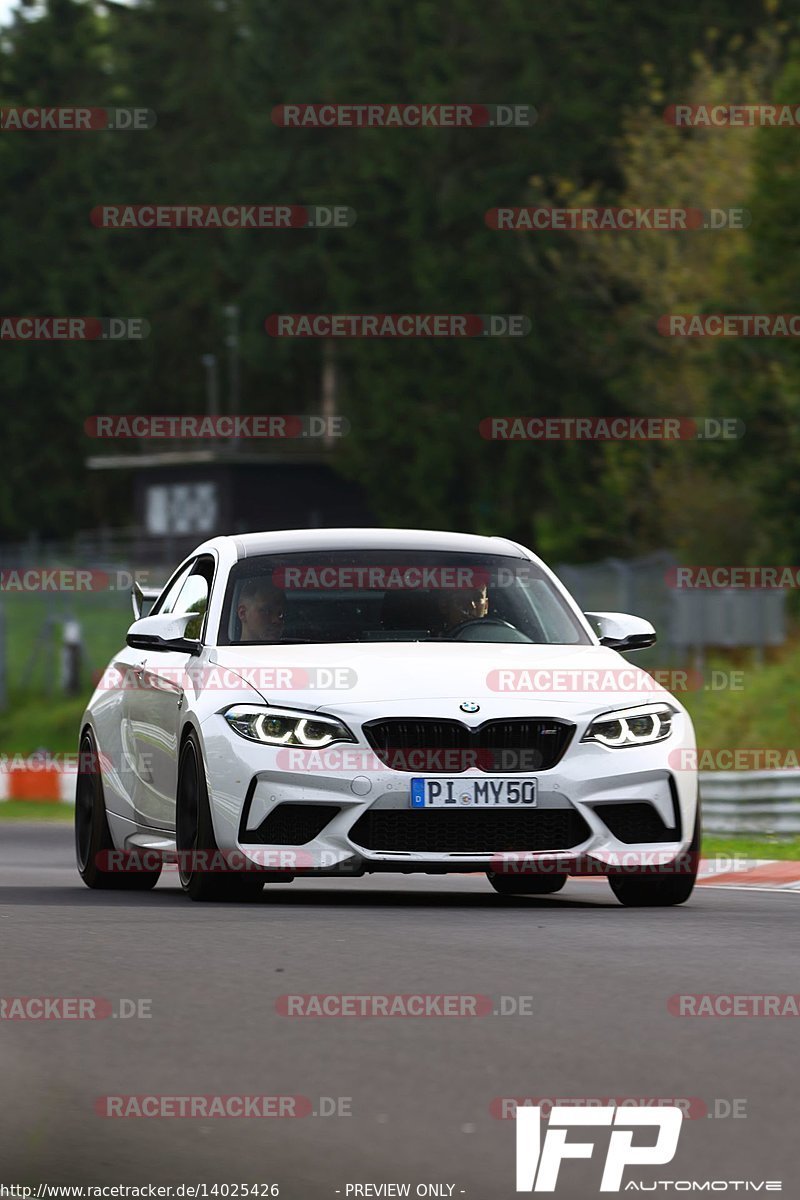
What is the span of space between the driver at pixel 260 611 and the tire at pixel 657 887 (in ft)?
5.96

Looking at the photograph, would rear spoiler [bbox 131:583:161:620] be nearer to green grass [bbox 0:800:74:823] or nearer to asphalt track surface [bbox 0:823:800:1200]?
asphalt track surface [bbox 0:823:800:1200]

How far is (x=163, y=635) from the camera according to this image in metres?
12.4

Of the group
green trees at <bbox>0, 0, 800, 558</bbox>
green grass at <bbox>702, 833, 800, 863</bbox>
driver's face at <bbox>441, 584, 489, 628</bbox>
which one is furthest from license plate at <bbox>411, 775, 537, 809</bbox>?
green trees at <bbox>0, 0, 800, 558</bbox>

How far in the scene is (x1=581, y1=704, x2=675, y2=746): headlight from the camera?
37.7 ft

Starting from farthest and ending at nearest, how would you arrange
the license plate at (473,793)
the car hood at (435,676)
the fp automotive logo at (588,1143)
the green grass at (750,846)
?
1. the green grass at (750,846)
2. the car hood at (435,676)
3. the license plate at (473,793)
4. the fp automotive logo at (588,1143)

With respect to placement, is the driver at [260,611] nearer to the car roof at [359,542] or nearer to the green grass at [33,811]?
the car roof at [359,542]

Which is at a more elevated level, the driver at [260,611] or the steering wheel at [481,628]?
the driver at [260,611]

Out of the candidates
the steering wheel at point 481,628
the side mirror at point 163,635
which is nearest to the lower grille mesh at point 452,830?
the steering wheel at point 481,628

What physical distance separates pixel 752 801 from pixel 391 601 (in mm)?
9489

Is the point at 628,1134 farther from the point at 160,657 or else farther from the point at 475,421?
the point at 475,421

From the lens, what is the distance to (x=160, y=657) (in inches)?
508

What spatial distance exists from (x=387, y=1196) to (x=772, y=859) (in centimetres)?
1097

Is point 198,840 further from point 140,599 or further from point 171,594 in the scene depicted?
point 140,599

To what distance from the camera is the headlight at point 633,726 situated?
11477mm
